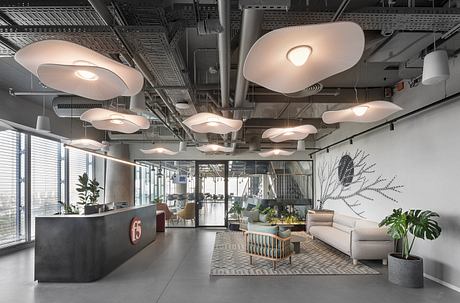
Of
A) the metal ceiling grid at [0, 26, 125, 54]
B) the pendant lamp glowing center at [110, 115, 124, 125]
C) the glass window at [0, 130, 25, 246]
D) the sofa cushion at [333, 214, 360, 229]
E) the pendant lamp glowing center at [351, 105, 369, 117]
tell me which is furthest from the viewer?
the sofa cushion at [333, 214, 360, 229]

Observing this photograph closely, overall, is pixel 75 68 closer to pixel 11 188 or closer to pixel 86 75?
pixel 86 75

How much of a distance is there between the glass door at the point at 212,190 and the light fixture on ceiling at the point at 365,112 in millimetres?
7934

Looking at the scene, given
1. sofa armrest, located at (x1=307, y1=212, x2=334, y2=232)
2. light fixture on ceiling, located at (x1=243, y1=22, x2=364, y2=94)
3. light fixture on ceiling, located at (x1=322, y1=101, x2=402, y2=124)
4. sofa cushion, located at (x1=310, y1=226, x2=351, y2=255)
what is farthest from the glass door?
light fixture on ceiling, located at (x1=243, y1=22, x2=364, y2=94)

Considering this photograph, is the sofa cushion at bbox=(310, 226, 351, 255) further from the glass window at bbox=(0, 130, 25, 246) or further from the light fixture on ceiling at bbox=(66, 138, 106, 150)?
the glass window at bbox=(0, 130, 25, 246)

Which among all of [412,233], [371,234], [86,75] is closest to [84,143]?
[86,75]

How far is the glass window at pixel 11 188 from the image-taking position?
7.42m

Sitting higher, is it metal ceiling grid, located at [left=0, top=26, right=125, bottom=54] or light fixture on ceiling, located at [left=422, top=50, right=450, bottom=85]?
metal ceiling grid, located at [left=0, top=26, right=125, bottom=54]

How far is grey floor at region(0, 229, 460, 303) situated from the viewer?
449 cm

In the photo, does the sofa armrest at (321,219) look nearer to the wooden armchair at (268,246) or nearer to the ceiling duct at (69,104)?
the wooden armchair at (268,246)

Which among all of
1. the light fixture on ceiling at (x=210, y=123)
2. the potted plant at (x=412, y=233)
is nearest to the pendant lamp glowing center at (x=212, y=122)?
the light fixture on ceiling at (x=210, y=123)

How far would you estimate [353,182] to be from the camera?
27.8ft

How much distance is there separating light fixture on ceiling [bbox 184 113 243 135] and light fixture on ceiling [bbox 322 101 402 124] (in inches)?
55.9

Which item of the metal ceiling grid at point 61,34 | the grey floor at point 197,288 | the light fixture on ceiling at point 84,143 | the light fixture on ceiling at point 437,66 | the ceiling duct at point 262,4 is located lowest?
the grey floor at point 197,288

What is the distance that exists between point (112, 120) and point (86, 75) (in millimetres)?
2087
